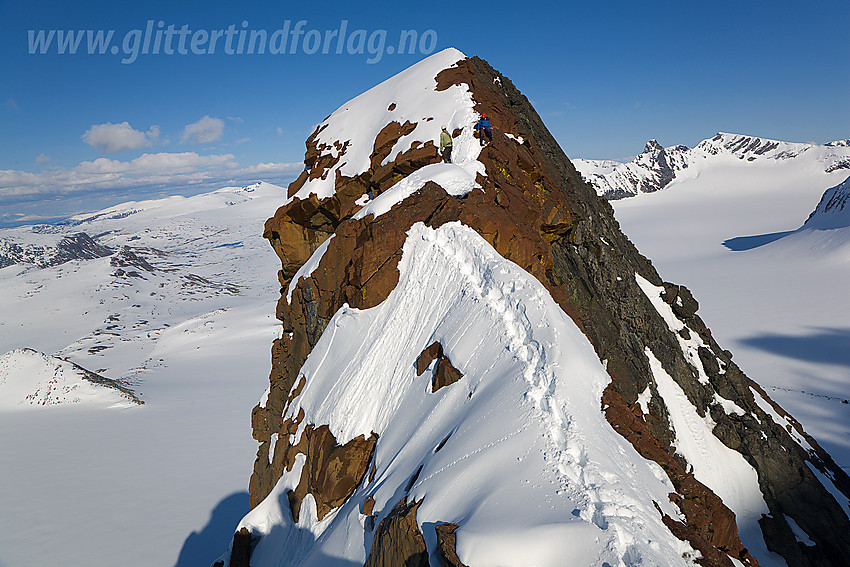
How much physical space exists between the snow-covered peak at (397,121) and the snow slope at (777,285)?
32254 mm

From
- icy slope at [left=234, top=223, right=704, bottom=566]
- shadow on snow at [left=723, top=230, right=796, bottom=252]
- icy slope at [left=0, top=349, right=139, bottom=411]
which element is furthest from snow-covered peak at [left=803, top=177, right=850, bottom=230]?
icy slope at [left=0, top=349, right=139, bottom=411]

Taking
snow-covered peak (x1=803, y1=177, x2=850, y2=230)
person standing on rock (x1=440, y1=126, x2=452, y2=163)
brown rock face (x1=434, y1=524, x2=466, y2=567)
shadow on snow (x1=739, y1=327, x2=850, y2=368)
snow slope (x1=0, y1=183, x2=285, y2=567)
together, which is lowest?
snow slope (x1=0, y1=183, x2=285, y2=567)

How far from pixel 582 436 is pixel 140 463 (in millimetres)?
33942

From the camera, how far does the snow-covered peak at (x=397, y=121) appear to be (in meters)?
18.6

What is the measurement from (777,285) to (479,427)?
96279 millimetres

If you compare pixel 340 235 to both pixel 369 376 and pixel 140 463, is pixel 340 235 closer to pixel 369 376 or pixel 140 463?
pixel 369 376

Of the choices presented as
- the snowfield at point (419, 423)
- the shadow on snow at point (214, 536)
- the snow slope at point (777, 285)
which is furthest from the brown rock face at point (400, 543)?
the snow slope at point (777, 285)

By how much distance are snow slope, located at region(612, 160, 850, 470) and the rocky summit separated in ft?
57.9

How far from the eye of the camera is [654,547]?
5.37 m

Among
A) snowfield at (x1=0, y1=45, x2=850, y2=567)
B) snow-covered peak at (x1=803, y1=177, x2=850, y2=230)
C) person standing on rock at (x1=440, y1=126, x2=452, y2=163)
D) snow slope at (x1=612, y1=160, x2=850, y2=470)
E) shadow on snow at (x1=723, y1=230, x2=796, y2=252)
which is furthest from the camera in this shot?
shadow on snow at (x1=723, y1=230, x2=796, y2=252)

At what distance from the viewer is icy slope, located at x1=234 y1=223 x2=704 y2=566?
217 inches

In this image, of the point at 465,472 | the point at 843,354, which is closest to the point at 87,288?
the point at 465,472

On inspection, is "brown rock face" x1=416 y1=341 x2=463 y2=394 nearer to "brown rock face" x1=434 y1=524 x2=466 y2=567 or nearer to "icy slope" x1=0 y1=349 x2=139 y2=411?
"brown rock face" x1=434 y1=524 x2=466 y2=567

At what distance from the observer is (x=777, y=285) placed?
78.8 meters
